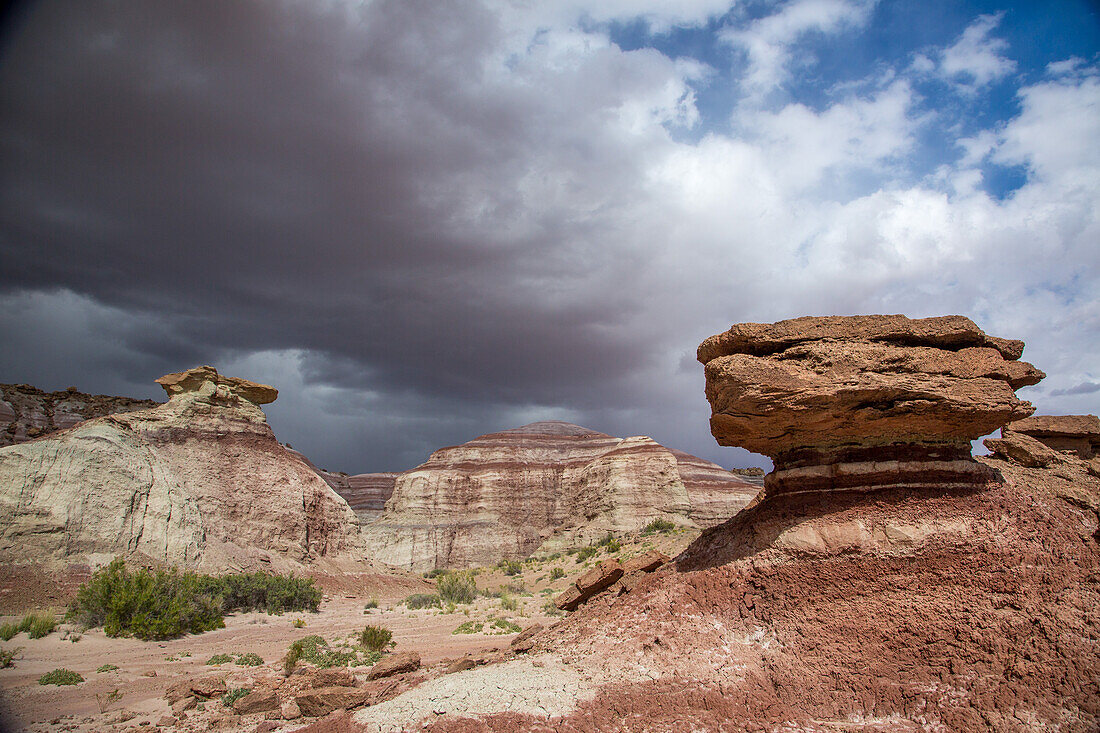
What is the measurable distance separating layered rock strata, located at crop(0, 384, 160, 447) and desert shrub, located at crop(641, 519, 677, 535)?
30123mm

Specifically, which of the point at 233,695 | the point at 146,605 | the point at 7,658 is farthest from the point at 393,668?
the point at 146,605

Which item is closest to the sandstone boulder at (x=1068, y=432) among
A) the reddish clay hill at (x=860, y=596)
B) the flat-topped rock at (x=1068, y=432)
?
the flat-topped rock at (x=1068, y=432)

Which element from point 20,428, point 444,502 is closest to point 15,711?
point 20,428

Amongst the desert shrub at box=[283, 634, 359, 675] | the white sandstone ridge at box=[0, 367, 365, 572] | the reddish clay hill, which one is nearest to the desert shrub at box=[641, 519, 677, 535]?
the white sandstone ridge at box=[0, 367, 365, 572]

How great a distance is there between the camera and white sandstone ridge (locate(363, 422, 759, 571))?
3641cm

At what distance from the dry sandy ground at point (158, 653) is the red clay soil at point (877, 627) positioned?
18.0ft

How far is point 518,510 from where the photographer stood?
42125 millimetres

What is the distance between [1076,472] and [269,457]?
27.9 metres

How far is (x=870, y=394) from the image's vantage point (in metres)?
5.59

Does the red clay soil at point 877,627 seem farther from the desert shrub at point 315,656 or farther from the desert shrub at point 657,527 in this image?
the desert shrub at point 657,527

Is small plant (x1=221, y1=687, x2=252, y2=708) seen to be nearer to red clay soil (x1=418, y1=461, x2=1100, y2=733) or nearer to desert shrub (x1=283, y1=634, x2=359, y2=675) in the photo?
desert shrub (x1=283, y1=634, x2=359, y2=675)

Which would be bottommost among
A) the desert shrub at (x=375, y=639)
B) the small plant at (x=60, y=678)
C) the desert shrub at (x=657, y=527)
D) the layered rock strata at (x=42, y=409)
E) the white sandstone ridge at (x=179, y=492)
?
the desert shrub at (x=375, y=639)

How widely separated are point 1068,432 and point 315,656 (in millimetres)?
14282

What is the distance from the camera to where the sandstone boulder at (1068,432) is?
29.6ft
